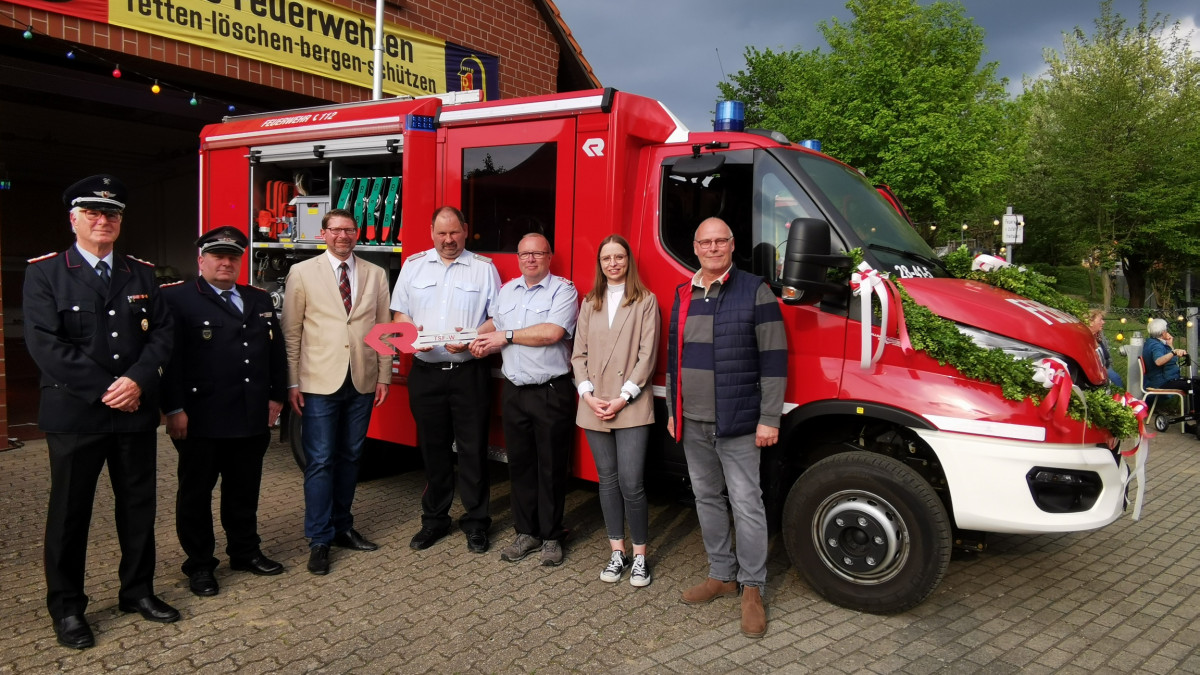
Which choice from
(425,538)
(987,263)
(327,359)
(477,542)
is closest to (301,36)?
(327,359)

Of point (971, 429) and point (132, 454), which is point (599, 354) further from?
point (132, 454)

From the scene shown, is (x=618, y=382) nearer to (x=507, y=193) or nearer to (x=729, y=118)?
(x=507, y=193)

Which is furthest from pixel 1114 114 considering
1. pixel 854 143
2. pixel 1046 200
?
pixel 854 143

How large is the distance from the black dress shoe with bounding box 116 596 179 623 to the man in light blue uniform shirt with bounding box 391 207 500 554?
1.36 m

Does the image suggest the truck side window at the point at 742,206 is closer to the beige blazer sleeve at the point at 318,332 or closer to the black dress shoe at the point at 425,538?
the beige blazer sleeve at the point at 318,332

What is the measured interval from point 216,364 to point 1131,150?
2337 cm

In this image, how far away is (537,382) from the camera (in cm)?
438

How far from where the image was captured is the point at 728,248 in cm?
383

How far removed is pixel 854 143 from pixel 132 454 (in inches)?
731

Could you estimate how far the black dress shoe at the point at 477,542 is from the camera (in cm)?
471

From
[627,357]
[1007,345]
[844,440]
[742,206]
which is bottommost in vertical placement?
[844,440]

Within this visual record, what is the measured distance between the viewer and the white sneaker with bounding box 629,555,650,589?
167 inches

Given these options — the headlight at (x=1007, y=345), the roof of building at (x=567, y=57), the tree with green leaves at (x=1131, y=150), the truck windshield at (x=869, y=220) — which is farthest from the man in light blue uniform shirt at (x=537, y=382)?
the tree with green leaves at (x=1131, y=150)

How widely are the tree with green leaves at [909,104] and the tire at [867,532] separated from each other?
14.4 metres
